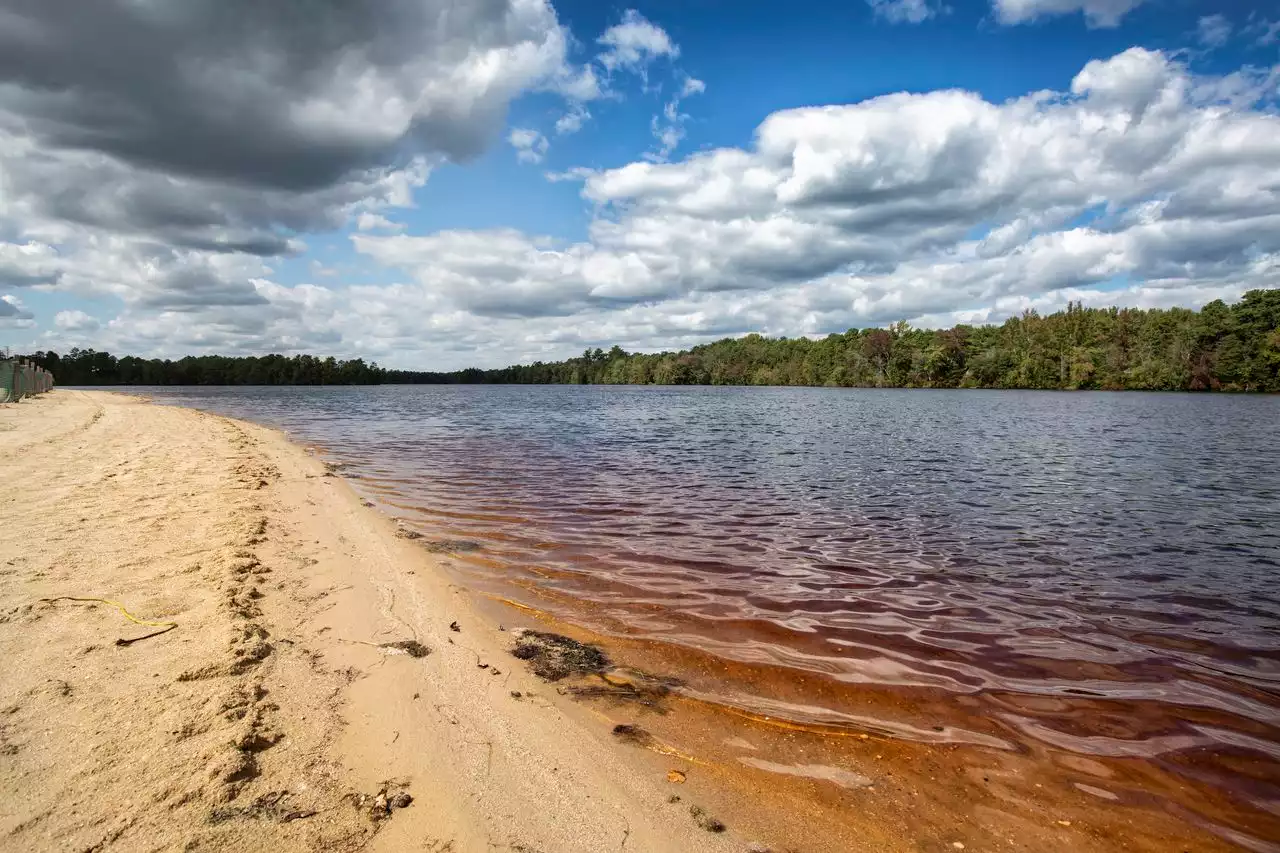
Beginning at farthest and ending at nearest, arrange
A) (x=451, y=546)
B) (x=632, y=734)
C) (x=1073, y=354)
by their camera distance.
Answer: (x=1073, y=354) < (x=451, y=546) < (x=632, y=734)

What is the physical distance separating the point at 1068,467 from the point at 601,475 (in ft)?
51.2

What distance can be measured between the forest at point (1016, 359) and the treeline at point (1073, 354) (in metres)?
0.19

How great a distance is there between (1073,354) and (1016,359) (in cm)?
1131

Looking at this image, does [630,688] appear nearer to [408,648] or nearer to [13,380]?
[408,648]

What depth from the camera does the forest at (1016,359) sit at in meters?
86.3

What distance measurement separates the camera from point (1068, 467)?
19.6 metres

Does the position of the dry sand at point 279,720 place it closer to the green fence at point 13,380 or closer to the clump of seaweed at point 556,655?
the clump of seaweed at point 556,655

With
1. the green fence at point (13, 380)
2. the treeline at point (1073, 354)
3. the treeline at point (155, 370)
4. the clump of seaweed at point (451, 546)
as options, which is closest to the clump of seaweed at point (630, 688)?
the clump of seaweed at point (451, 546)

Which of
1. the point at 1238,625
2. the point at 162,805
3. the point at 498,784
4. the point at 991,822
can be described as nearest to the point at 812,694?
the point at 991,822

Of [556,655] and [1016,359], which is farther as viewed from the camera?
[1016,359]

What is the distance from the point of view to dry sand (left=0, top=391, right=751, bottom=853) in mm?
3295

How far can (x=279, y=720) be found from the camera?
14.1 ft

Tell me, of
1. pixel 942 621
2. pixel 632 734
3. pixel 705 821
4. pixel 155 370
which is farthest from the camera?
pixel 155 370

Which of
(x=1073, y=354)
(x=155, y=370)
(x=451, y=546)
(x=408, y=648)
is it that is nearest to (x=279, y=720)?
(x=408, y=648)
